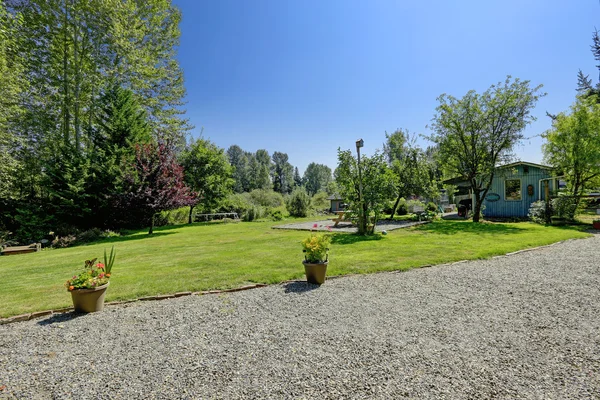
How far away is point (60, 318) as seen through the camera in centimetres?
364

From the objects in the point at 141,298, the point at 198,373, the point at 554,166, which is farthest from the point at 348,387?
the point at 554,166

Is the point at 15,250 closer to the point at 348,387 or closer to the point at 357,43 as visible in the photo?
the point at 348,387

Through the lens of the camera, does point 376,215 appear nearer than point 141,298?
No

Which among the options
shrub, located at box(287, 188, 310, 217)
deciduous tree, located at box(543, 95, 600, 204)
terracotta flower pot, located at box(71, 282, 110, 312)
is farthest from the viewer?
shrub, located at box(287, 188, 310, 217)

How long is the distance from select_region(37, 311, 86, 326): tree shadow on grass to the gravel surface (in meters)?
0.02


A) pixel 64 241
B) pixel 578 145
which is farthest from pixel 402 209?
pixel 64 241

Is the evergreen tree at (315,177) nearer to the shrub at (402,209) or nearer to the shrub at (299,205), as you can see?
the shrub at (299,205)

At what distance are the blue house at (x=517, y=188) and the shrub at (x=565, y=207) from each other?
6.80 feet

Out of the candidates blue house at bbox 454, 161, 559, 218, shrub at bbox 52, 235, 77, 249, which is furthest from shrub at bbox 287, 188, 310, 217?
shrub at bbox 52, 235, 77, 249

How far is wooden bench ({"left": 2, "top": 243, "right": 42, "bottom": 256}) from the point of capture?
10094mm

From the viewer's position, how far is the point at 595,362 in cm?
235

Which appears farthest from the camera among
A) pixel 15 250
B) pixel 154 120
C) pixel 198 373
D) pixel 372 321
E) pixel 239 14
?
pixel 154 120

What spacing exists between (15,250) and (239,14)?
43.9 feet

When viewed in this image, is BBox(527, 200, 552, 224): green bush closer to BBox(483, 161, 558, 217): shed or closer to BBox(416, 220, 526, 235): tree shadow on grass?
BBox(483, 161, 558, 217): shed
